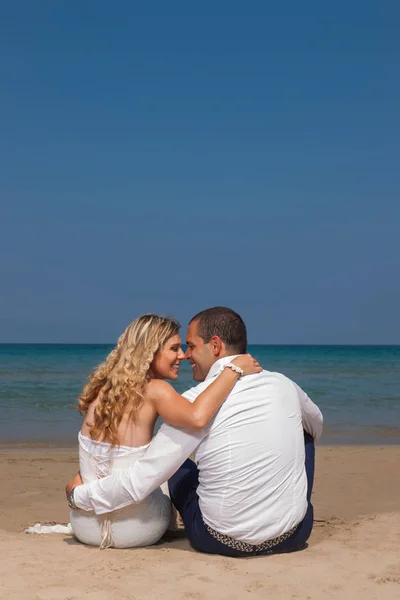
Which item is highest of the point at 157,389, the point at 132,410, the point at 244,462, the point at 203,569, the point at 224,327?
the point at 224,327

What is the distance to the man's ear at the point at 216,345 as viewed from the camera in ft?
13.0

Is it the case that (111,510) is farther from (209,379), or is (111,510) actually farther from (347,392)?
(347,392)

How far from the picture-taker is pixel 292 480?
3932mm

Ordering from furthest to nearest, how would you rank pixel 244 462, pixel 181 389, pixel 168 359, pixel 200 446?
pixel 181 389, pixel 168 359, pixel 200 446, pixel 244 462

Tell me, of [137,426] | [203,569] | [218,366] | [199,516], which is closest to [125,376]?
[137,426]

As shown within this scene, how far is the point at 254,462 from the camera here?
151 inches

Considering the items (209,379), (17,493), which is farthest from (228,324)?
(17,493)

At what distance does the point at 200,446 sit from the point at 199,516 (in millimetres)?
460

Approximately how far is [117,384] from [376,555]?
1.85 m

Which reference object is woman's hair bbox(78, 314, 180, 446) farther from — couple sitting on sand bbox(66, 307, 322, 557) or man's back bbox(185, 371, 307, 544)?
man's back bbox(185, 371, 307, 544)

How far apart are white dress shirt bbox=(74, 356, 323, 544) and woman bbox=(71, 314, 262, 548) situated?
0.11 metres

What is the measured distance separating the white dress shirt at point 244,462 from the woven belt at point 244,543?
0.05 metres

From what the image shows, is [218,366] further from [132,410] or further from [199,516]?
[199,516]

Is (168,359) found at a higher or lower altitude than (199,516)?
higher
